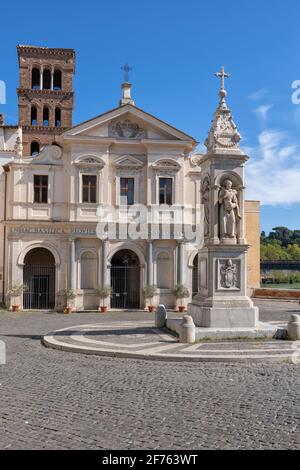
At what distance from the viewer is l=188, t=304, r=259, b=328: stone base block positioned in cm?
1549

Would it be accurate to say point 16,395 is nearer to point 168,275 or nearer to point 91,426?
point 91,426

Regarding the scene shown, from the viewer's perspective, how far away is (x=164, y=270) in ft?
101

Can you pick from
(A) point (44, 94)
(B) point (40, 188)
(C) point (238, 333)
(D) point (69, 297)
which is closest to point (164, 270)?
(D) point (69, 297)

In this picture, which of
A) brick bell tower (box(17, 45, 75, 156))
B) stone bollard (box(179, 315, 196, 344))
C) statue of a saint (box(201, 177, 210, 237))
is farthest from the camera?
brick bell tower (box(17, 45, 75, 156))

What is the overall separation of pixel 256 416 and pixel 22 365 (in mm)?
6307

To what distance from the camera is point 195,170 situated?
3170cm

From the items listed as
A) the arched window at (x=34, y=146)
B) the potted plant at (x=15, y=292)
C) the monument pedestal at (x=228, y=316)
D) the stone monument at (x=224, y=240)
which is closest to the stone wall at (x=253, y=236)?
the potted plant at (x=15, y=292)

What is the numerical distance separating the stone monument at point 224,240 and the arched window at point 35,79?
Result: 3091 centimetres

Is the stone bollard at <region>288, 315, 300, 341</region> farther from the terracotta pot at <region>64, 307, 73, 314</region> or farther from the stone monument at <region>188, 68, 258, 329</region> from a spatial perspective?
the terracotta pot at <region>64, 307, 73, 314</region>

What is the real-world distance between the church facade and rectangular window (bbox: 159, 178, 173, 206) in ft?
0.19

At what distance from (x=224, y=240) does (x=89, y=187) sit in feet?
50.5

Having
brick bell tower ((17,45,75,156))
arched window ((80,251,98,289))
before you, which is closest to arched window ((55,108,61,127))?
brick bell tower ((17,45,75,156))
